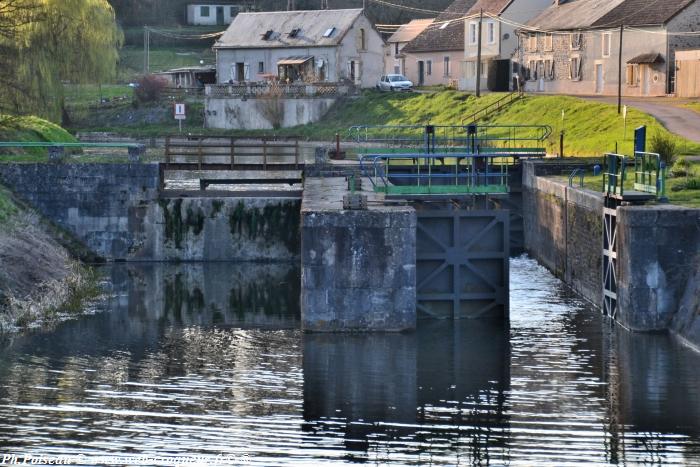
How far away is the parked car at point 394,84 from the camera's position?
9069 centimetres

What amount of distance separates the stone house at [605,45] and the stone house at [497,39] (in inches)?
82.7

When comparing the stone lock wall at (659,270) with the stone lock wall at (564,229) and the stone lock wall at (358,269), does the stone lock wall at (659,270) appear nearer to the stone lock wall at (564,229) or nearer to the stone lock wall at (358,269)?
the stone lock wall at (564,229)

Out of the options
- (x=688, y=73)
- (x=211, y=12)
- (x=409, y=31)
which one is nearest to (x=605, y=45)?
(x=688, y=73)

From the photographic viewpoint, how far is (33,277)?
32.8m

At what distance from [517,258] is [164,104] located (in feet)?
171

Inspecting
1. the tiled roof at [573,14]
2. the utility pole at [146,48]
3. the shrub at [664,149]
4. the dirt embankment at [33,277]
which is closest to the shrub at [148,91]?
the utility pole at [146,48]

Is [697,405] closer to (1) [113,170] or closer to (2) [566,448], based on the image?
(2) [566,448]

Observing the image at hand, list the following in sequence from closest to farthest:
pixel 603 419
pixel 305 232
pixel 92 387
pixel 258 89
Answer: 1. pixel 603 419
2. pixel 92 387
3. pixel 305 232
4. pixel 258 89

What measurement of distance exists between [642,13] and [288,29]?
31198mm

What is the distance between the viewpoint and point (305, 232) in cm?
2858

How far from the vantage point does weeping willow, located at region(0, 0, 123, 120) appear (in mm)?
52219

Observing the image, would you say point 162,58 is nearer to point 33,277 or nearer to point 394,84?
point 394,84

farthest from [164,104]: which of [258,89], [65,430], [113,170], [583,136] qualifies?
[65,430]

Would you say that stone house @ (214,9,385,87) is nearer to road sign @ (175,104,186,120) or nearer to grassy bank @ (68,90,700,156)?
grassy bank @ (68,90,700,156)
